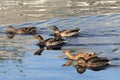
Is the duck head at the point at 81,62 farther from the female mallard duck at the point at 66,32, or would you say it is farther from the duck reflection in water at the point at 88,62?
the female mallard duck at the point at 66,32

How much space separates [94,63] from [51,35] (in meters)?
7.35

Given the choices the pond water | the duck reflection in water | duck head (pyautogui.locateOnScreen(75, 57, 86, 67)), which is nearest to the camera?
the pond water

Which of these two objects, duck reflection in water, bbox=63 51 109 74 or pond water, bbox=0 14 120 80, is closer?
pond water, bbox=0 14 120 80

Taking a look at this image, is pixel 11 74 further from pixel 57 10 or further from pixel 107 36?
pixel 57 10

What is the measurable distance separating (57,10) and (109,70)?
15.5 metres

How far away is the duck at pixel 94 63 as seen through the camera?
1819cm

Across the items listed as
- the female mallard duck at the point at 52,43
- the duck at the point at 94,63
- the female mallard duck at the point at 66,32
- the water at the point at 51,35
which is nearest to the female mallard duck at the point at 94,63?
the duck at the point at 94,63

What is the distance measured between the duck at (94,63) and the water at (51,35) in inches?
10.1

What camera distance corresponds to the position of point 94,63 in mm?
18328

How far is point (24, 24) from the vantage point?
2900 centimetres

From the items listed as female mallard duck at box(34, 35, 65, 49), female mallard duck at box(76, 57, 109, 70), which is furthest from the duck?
female mallard duck at box(34, 35, 65, 49)

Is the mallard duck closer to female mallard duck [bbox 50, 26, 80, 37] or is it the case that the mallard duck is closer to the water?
the water

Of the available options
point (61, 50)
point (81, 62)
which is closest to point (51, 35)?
point (61, 50)

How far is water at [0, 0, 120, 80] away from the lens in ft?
57.5
